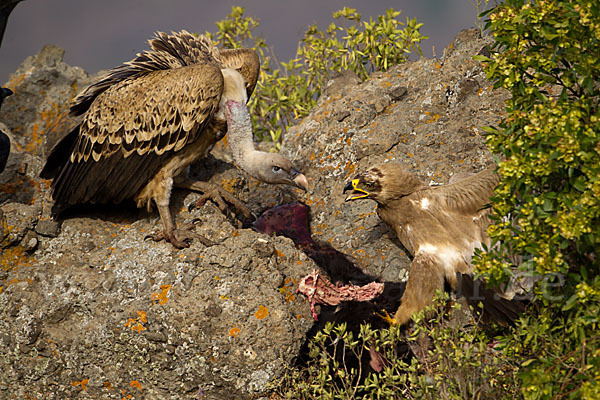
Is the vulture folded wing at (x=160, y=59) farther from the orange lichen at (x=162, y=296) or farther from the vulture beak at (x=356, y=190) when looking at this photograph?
the orange lichen at (x=162, y=296)

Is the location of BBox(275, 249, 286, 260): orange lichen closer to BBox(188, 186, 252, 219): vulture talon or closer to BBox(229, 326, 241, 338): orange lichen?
BBox(229, 326, 241, 338): orange lichen

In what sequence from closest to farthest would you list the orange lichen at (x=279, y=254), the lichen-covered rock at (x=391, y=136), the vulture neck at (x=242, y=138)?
the orange lichen at (x=279, y=254) → the vulture neck at (x=242, y=138) → the lichen-covered rock at (x=391, y=136)

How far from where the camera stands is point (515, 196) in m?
3.09

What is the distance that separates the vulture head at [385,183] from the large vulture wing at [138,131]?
1.53 meters

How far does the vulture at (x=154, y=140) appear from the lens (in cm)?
514

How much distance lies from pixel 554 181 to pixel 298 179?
8.92 feet

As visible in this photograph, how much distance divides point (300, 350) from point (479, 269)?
176 centimetres

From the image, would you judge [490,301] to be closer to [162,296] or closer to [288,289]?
[288,289]

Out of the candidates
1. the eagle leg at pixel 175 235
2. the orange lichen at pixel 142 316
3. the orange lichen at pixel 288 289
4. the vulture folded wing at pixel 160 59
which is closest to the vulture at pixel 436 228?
the orange lichen at pixel 288 289

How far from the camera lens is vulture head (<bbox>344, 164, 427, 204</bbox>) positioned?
488 cm

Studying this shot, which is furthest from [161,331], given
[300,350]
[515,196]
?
[515,196]

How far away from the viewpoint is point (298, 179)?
5.36 m

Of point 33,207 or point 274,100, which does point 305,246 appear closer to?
point 33,207

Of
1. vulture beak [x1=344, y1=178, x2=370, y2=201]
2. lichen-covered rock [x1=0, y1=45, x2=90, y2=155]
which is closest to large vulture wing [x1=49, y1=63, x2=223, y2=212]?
vulture beak [x1=344, y1=178, x2=370, y2=201]
